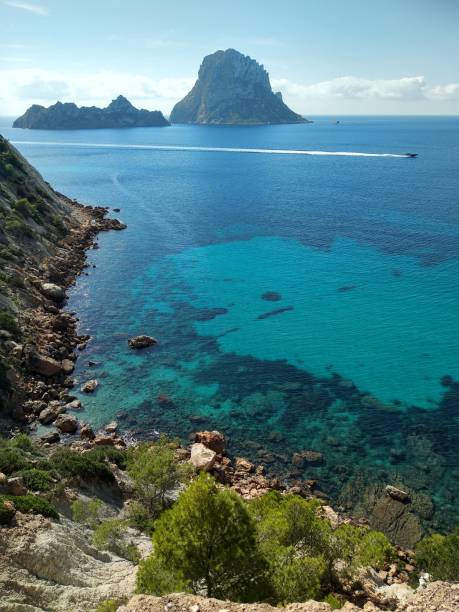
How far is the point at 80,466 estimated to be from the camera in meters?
33.0

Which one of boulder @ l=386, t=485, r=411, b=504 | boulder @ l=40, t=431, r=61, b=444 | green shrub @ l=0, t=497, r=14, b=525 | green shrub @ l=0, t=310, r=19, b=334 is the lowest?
boulder @ l=386, t=485, r=411, b=504

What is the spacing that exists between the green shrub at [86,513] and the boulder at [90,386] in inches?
849

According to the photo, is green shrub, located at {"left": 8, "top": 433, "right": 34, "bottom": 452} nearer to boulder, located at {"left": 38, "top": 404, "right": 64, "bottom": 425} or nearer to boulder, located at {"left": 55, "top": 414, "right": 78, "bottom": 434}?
boulder, located at {"left": 55, "top": 414, "right": 78, "bottom": 434}

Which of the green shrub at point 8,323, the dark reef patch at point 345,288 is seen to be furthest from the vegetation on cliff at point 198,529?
the dark reef patch at point 345,288

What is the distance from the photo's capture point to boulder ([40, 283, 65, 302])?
230 feet

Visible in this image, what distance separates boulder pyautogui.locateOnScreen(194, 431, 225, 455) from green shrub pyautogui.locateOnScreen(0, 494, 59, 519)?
673 inches

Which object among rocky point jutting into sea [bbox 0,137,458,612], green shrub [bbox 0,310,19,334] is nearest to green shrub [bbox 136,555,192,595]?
rocky point jutting into sea [bbox 0,137,458,612]

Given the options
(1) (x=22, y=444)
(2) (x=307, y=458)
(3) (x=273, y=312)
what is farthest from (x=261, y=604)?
(3) (x=273, y=312)

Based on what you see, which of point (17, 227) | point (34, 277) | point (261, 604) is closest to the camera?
point (261, 604)

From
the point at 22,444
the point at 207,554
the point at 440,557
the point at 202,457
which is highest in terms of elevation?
the point at 207,554

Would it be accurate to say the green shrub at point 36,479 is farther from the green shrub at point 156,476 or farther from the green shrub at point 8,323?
the green shrub at point 8,323

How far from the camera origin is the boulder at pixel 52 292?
70.2 metres

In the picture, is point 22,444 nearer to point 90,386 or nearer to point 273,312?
point 90,386

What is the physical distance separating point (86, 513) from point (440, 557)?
2160cm
